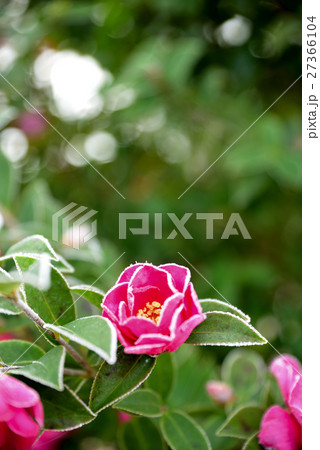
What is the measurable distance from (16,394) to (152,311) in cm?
15

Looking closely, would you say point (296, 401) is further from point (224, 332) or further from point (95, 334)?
point (95, 334)

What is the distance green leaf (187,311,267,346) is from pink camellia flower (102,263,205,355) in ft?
0.09

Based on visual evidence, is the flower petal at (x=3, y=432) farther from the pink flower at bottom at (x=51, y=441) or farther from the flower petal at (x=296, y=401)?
the flower petal at (x=296, y=401)

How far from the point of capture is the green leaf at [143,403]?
599mm

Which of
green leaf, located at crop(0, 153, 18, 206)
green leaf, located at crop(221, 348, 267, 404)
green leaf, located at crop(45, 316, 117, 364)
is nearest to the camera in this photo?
green leaf, located at crop(45, 316, 117, 364)

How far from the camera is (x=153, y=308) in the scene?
0.54 m

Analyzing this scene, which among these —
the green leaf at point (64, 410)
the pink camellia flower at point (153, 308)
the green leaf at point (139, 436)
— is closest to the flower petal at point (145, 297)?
the pink camellia flower at point (153, 308)

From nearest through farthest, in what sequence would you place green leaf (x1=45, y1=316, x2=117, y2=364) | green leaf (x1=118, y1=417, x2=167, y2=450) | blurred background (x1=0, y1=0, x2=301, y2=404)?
green leaf (x1=45, y1=316, x2=117, y2=364) → green leaf (x1=118, y1=417, x2=167, y2=450) → blurred background (x1=0, y1=0, x2=301, y2=404)

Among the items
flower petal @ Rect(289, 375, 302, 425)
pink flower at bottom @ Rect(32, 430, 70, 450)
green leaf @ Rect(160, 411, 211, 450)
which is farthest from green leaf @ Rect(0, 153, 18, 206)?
flower petal @ Rect(289, 375, 302, 425)

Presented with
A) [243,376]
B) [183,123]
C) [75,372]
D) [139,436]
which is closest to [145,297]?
[75,372]

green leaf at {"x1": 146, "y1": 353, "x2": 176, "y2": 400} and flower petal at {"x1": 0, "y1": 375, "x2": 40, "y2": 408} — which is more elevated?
flower petal at {"x1": 0, "y1": 375, "x2": 40, "y2": 408}

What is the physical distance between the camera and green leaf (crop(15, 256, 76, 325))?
0.54m

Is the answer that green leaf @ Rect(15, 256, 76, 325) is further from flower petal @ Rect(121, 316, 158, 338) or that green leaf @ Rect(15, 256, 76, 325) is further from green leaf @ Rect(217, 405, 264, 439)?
green leaf @ Rect(217, 405, 264, 439)
